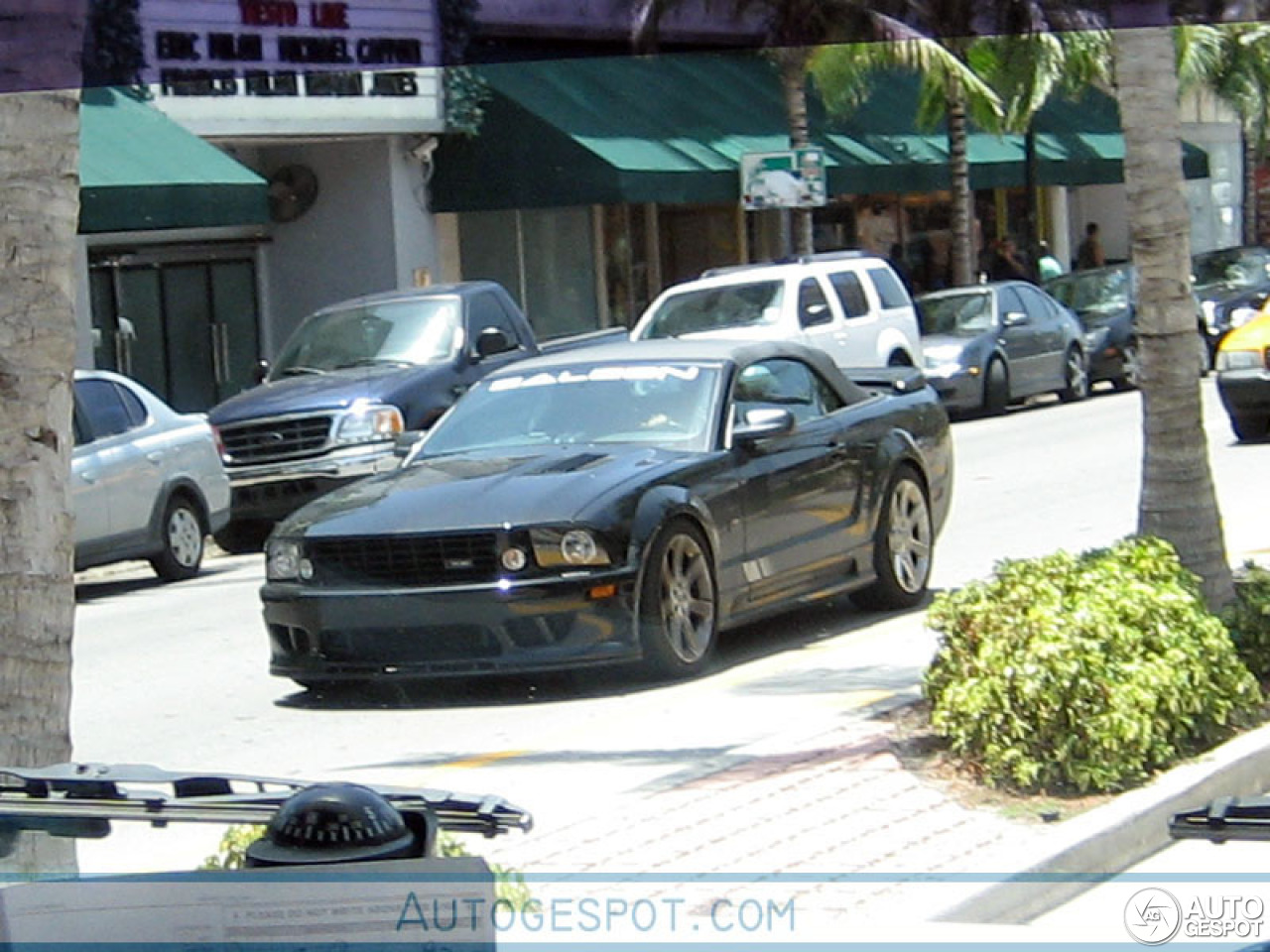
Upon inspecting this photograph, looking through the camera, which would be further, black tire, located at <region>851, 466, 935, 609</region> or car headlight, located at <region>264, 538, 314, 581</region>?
black tire, located at <region>851, 466, 935, 609</region>

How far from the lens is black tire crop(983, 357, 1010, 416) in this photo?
84.8ft

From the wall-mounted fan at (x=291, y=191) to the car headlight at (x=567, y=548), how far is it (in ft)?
62.7

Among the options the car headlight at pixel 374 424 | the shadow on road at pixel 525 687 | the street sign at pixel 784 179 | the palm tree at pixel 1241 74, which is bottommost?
the shadow on road at pixel 525 687

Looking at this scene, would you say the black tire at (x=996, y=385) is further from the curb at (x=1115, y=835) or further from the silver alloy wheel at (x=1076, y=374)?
the curb at (x=1115, y=835)

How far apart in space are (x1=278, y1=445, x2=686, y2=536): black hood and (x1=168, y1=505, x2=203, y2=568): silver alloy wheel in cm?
611

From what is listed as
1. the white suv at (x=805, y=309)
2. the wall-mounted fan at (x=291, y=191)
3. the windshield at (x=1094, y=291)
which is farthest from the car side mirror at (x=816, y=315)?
the wall-mounted fan at (x=291, y=191)

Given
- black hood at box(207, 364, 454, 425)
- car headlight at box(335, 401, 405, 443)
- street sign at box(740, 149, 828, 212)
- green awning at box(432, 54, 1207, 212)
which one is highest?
green awning at box(432, 54, 1207, 212)

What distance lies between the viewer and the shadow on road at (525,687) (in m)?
9.90

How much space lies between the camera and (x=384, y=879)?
2352 mm

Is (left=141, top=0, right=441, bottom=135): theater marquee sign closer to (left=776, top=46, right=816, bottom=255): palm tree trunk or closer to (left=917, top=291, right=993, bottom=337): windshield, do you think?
(left=776, top=46, right=816, bottom=255): palm tree trunk

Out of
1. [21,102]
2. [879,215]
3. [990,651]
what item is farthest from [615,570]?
[879,215]

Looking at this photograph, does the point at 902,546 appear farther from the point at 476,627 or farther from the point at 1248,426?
the point at 1248,426

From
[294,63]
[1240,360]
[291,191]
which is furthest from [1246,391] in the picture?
[291,191]

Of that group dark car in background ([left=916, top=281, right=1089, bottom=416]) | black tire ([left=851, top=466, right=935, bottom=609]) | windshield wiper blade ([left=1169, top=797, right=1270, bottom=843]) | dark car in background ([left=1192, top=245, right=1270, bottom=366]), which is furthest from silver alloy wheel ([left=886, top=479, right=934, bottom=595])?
dark car in background ([left=1192, top=245, right=1270, bottom=366])
